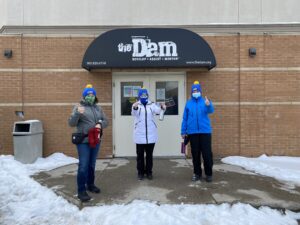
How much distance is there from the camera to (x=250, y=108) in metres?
9.02

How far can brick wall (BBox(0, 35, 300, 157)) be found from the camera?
29.2 feet

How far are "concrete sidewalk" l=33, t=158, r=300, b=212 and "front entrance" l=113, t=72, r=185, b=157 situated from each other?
125 centimetres

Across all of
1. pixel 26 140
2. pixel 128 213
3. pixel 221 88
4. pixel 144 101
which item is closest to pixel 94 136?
pixel 128 213

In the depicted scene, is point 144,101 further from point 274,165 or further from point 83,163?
point 274,165

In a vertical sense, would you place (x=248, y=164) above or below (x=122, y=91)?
below

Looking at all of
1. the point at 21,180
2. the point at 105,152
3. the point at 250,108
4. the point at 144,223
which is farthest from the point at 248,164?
the point at 21,180

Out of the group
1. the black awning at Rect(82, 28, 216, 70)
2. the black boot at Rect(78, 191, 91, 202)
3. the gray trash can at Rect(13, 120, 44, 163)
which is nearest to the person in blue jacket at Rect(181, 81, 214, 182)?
the black awning at Rect(82, 28, 216, 70)

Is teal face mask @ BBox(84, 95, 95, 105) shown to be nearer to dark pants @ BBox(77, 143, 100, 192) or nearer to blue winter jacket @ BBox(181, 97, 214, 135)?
dark pants @ BBox(77, 143, 100, 192)

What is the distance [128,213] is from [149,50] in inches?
188

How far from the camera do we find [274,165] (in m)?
7.96

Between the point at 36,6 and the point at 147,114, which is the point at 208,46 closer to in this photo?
the point at 147,114

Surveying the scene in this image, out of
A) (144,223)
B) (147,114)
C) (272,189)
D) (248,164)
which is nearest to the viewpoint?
(144,223)

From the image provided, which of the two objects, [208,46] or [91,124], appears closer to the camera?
[91,124]

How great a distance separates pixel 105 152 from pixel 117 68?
238 cm
